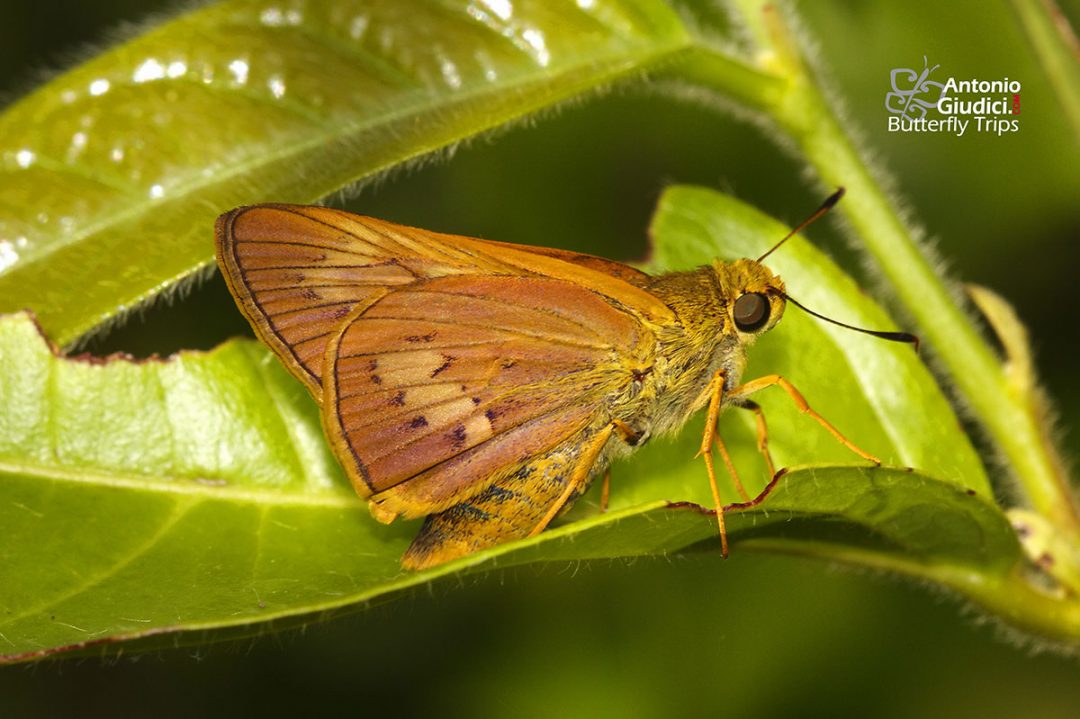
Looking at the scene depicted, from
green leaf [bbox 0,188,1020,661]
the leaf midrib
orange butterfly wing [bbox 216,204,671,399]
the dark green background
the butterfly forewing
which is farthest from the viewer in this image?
the dark green background

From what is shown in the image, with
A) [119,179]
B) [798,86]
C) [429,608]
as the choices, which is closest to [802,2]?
[798,86]

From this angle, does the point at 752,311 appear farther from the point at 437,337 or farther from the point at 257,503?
the point at 257,503

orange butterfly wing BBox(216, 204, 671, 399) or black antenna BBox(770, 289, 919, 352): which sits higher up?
orange butterfly wing BBox(216, 204, 671, 399)

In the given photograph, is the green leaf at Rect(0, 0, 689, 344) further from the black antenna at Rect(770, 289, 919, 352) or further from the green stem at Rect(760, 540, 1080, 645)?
the green stem at Rect(760, 540, 1080, 645)

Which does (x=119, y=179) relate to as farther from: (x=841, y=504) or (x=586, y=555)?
(x=841, y=504)

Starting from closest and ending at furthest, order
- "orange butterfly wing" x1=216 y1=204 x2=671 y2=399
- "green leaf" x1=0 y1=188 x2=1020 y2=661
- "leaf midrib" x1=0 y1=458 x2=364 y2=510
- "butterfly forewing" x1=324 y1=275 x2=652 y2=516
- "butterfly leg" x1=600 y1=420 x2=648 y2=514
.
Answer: "green leaf" x1=0 y1=188 x2=1020 y2=661
"leaf midrib" x1=0 y1=458 x2=364 y2=510
"orange butterfly wing" x1=216 y1=204 x2=671 y2=399
"butterfly forewing" x1=324 y1=275 x2=652 y2=516
"butterfly leg" x1=600 y1=420 x2=648 y2=514

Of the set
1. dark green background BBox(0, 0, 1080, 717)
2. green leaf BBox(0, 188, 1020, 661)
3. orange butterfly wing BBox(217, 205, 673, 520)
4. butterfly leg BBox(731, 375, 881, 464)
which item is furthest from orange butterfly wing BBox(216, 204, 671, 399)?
dark green background BBox(0, 0, 1080, 717)
